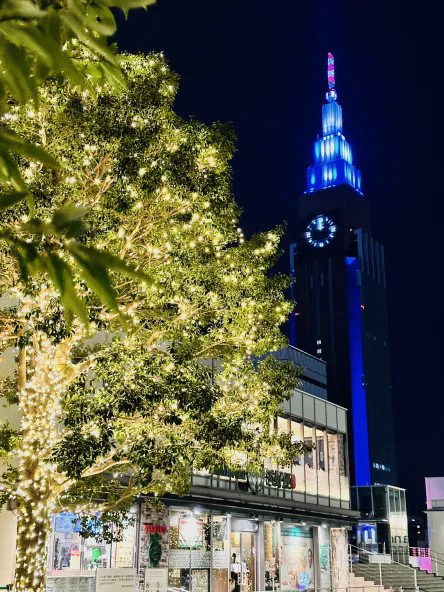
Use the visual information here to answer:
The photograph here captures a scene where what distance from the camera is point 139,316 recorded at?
11328 mm

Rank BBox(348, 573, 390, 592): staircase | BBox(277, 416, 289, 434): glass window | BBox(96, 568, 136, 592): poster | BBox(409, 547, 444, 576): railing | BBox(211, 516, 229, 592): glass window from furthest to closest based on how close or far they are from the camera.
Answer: BBox(409, 547, 444, 576): railing < BBox(348, 573, 390, 592): staircase < BBox(277, 416, 289, 434): glass window < BBox(211, 516, 229, 592): glass window < BBox(96, 568, 136, 592): poster

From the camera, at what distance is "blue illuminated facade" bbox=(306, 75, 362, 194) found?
14119 cm

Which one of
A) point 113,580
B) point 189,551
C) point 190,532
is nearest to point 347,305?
point 190,532

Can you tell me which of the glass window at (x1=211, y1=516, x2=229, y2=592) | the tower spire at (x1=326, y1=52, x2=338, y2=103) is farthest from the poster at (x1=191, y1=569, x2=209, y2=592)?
the tower spire at (x1=326, y1=52, x2=338, y2=103)

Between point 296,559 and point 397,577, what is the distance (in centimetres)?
624

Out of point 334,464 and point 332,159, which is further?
point 332,159

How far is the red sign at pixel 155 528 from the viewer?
59.8ft

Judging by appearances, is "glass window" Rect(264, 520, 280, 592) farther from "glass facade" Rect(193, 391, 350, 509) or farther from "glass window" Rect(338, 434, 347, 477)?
"glass window" Rect(338, 434, 347, 477)

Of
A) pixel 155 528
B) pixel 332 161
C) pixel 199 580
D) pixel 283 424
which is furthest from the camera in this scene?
pixel 332 161

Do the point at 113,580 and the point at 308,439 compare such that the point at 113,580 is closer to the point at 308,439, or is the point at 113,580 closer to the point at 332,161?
the point at 308,439

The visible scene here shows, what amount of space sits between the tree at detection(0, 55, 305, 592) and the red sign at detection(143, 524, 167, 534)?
21.4 ft

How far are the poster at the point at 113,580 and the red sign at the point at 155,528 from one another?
511cm

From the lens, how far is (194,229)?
37.7ft

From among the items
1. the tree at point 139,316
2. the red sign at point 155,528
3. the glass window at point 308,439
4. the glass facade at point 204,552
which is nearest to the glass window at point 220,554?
the glass facade at point 204,552
